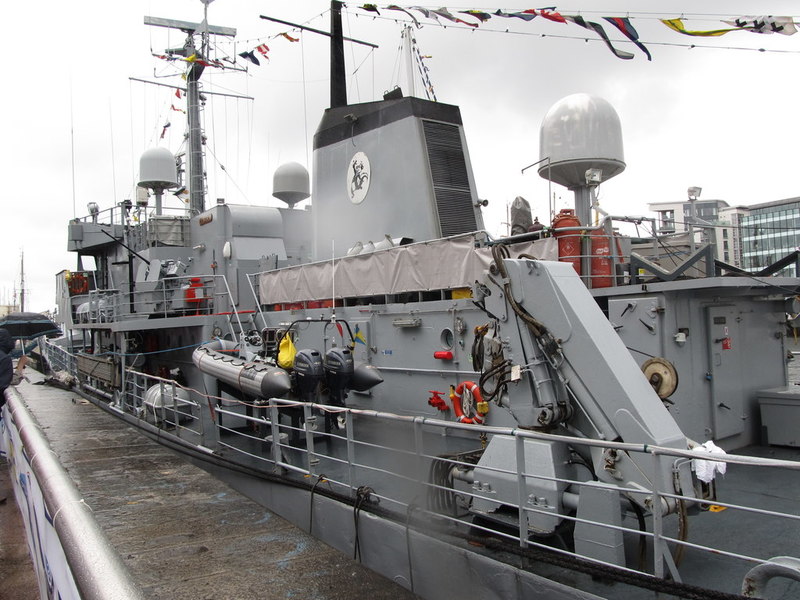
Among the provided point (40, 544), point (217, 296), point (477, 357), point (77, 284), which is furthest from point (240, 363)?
point (77, 284)

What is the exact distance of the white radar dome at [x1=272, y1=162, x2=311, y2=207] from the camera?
17703mm

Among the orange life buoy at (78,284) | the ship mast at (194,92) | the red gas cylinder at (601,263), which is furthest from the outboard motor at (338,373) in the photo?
the ship mast at (194,92)

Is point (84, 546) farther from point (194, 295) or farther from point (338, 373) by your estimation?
point (194, 295)

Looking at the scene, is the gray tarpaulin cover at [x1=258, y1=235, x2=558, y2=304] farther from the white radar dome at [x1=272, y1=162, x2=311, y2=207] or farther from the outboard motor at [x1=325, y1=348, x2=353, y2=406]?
the white radar dome at [x1=272, y1=162, x2=311, y2=207]

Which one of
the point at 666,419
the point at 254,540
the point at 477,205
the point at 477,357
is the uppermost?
the point at 477,205

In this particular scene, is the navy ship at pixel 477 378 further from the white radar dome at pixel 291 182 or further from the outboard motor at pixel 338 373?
the white radar dome at pixel 291 182

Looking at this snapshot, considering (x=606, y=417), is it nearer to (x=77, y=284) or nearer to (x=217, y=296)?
(x=217, y=296)

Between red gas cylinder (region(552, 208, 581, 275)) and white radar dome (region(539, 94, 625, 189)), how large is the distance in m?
1.27

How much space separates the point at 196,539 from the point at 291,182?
1415 cm

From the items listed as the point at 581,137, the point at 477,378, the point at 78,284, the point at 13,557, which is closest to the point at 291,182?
the point at 78,284

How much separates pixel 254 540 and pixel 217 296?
870 centimetres

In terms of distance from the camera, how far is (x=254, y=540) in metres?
4.83

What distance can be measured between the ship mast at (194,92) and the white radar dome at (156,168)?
125 cm

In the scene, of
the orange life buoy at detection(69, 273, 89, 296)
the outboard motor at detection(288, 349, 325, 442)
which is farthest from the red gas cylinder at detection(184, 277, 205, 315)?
the orange life buoy at detection(69, 273, 89, 296)
